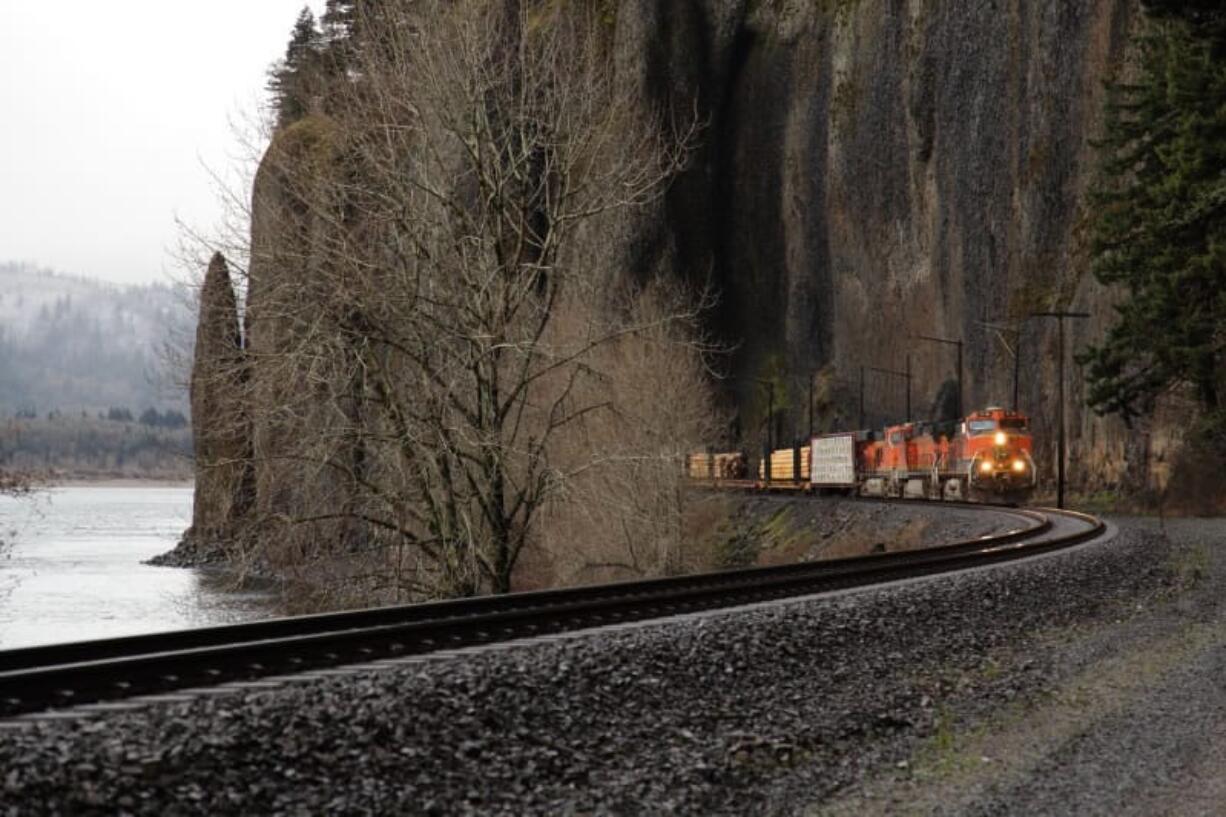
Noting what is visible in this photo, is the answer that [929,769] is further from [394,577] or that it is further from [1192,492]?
[1192,492]

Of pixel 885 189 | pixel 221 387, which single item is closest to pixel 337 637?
pixel 221 387

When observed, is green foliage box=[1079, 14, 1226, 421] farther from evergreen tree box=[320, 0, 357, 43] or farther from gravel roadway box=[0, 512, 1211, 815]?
evergreen tree box=[320, 0, 357, 43]

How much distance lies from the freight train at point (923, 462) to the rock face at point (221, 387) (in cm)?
2920

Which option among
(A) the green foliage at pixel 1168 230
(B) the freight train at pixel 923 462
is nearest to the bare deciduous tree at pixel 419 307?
(A) the green foliage at pixel 1168 230

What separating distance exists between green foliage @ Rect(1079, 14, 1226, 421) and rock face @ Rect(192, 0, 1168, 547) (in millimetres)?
5810

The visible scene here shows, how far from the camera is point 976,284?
3027 inches

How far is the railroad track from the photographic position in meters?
9.62

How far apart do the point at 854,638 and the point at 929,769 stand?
4.80 meters

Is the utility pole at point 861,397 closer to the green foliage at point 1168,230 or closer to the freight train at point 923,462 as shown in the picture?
the freight train at point 923,462

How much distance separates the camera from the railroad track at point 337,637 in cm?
962

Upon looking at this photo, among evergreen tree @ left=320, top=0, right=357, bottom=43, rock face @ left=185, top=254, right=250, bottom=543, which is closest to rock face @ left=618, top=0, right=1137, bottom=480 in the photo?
evergreen tree @ left=320, top=0, right=357, bottom=43

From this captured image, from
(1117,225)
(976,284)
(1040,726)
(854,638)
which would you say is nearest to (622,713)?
(1040,726)

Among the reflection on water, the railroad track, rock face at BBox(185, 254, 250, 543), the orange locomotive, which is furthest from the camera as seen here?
the orange locomotive

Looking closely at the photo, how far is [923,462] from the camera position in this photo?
187 feet
